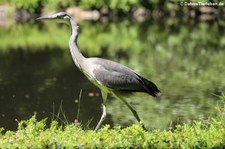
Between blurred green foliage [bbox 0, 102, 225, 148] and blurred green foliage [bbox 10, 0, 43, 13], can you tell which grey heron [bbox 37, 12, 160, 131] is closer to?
blurred green foliage [bbox 0, 102, 225, 148]

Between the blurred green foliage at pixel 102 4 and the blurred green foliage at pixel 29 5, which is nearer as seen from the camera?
the blurred green foliage at pixel 102 4

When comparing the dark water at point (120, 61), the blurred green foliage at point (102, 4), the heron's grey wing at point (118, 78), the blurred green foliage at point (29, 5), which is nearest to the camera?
the heron's grey wing at point (118, 78)

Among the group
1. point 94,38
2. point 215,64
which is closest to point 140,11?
point 94,38

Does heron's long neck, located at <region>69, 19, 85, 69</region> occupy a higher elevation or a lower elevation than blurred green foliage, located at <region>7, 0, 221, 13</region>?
higher

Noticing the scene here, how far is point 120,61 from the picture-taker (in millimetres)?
23016

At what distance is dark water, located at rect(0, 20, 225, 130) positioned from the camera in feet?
44.6

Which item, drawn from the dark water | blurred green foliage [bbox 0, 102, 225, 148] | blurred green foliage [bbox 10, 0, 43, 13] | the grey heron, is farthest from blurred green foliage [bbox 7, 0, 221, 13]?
blurred green foliage [bbox 0, 102, 225, 148]

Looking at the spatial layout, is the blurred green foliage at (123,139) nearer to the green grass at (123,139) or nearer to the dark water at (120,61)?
the green grass at (123,139)

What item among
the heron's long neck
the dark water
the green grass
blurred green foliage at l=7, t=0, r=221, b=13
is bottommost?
blurred green foliage at l=7, t=0, r=221, b=13

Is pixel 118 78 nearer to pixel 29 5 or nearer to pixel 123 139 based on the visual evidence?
pixel 123 139

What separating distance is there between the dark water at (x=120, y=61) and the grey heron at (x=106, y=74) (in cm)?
74

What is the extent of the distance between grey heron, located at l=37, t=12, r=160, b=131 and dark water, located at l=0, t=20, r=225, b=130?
74cm

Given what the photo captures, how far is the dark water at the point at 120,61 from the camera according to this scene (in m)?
13.6

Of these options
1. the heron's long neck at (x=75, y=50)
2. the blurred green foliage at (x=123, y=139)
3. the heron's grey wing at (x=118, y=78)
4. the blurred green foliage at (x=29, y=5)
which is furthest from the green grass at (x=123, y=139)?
the blurred green foliage at (x=29, y=5)
